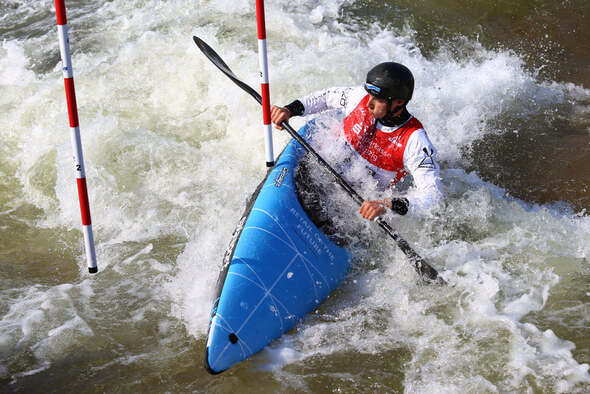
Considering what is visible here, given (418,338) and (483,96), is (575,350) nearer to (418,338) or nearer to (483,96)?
(418,338)

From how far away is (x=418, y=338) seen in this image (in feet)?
10.6

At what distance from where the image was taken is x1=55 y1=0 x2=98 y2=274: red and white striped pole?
3020mm

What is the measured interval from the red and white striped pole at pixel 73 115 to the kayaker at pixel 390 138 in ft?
4.43

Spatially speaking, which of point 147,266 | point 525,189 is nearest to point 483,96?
point 525,189

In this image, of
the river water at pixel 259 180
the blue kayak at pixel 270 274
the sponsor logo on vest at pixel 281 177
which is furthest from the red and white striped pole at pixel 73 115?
the sponsor logo on vest at pixel 281 177

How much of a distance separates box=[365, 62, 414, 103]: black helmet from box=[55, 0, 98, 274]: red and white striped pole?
5.51 feet

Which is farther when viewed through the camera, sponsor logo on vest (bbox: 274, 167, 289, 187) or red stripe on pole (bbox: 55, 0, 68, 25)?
sponsor logo on vest (bbox: 274, 167, 289, 187)

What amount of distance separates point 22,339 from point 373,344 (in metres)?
1.93

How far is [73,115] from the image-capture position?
3.17 metres

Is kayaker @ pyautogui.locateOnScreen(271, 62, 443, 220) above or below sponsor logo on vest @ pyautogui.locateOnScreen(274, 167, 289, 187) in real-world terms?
above

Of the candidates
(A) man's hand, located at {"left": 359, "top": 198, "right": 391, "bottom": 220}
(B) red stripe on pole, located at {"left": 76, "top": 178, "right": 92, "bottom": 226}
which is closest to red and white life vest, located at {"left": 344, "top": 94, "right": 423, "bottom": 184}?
(A) man's hand, located at {"left": 359, "top": 198, "right": 391, "bottom": 220}

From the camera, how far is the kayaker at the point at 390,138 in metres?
3.41

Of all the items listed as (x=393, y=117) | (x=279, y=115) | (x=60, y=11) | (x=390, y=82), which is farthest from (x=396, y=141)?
(x=60, y=11)

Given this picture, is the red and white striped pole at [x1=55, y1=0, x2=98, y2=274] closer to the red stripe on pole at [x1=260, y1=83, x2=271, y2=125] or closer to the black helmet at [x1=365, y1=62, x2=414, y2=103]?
the red stripe on pole at [x1=260, y1=83, x2=271, y2=125]
